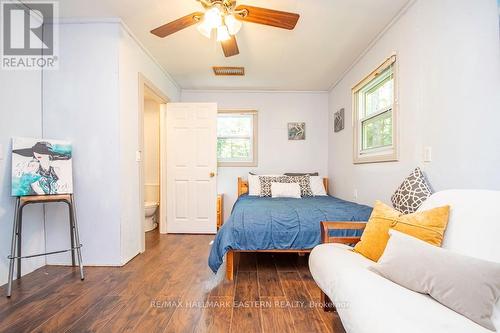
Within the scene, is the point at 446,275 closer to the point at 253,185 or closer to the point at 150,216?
the point at 253,185

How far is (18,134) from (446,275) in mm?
3178

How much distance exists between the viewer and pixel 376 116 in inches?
104

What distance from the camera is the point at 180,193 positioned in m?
3.62

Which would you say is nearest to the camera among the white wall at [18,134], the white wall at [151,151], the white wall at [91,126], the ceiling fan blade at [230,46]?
the white wall at [18,134]

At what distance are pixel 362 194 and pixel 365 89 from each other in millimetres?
1319

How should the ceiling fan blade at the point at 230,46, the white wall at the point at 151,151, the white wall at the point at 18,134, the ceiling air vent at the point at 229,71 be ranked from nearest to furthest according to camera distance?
1. the white wall at the point at 18,134
2. the ceiling fan blade at the point at 230,46
3. the ceiling air vent at the point at 229,71
4. the white wall at the point at 151,151

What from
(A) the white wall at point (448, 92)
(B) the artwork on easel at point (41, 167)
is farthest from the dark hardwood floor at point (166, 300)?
(A) the white wall at point (448, 92)

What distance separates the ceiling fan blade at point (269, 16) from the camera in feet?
5.57

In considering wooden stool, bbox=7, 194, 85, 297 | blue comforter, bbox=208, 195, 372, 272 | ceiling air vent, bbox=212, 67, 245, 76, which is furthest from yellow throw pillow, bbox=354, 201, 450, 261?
ceiling air vent, bbox=212, 67, 245, 76

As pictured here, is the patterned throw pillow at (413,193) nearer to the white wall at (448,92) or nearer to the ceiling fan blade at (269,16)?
the white wall at (448,92)

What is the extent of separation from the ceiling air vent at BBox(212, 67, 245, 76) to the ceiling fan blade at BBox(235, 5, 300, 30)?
1462 millimetres

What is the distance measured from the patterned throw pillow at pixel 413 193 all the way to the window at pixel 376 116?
1.42 ft

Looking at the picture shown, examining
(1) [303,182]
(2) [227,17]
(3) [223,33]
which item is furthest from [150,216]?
(2) [227,17]

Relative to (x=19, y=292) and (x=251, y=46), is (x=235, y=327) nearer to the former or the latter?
(x=19, y=292)
